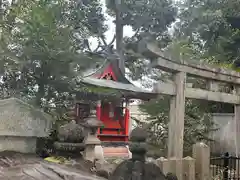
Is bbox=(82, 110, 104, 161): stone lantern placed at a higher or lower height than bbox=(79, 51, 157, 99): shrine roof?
lower

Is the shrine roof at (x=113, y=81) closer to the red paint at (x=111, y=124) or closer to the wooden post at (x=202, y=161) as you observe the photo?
the red paint at (x=111, y=124)

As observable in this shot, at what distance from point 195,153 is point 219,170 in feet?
3.72

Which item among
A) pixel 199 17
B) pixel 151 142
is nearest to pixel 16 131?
pixel 151 142

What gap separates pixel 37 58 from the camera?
24.2 feet

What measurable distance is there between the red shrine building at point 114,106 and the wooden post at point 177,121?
278 inches

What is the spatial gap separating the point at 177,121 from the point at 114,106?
28.1 feet

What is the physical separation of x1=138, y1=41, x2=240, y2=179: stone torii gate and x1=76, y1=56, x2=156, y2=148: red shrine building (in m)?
6.47

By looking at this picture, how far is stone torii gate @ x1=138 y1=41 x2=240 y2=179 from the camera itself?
5535mm

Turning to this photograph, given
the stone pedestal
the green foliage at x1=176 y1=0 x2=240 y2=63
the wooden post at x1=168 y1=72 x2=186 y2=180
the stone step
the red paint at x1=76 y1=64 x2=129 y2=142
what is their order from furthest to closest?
the red paint at x1=76 y1=64 x2=129 y2=142
the green foliage at x1=176 y1=0 x2=240 y2=63
the stone step
the stone pedestal
the wooden post at x1=168 y1=72 x2=186 y2=180

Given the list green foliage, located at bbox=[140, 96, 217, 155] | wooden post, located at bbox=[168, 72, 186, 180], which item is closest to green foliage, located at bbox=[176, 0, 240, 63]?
green foliage, located at bbox=[140, 96, 217, 155]

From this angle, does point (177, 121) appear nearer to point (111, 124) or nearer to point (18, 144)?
point (18, 144)

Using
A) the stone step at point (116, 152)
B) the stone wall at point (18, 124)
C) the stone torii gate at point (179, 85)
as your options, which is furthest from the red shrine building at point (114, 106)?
the stone wall at point (18, 124)

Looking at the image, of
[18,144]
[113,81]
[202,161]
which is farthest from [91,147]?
[113,81]

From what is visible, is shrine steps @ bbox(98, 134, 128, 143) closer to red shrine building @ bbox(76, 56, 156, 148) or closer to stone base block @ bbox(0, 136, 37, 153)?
red shrine building @ bbox(76, 56, 156, 148)
